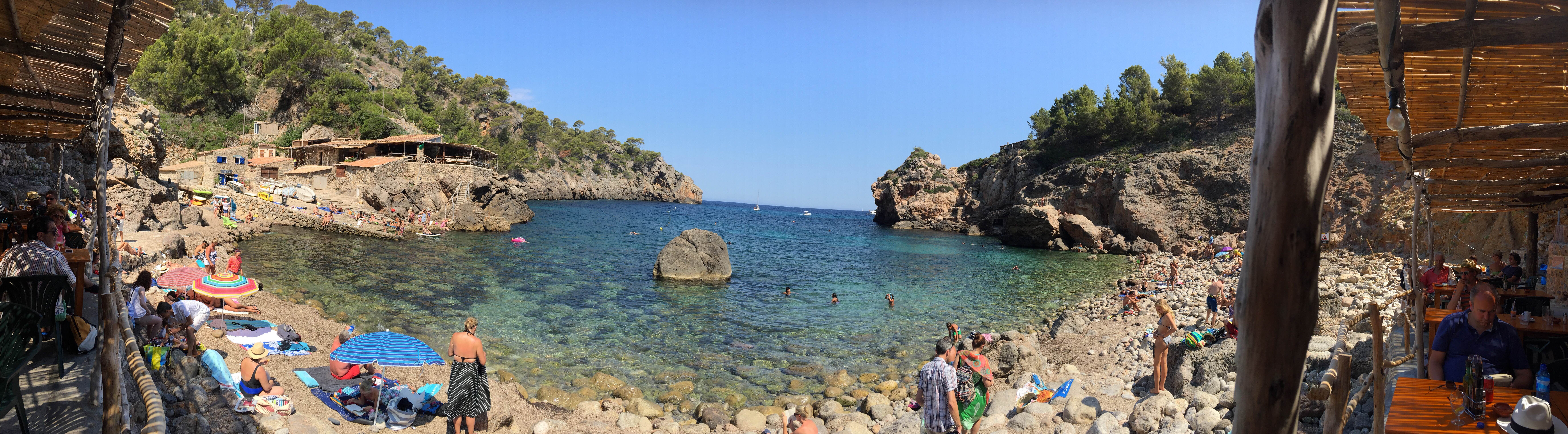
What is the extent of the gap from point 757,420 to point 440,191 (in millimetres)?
39321

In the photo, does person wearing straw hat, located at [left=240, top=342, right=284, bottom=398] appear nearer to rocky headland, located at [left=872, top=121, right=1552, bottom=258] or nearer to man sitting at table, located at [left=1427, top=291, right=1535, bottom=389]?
man sitting at table, located at [left=1427, top=291, right=1535, bottom=389]

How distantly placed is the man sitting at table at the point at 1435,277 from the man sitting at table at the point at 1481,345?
649cm

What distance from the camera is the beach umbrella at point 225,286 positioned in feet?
36.6

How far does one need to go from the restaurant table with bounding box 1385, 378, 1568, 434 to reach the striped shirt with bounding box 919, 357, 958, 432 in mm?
3199

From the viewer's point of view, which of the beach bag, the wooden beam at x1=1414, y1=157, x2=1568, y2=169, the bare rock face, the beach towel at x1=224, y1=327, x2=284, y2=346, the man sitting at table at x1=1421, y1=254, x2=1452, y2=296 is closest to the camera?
the wooden beam at x1=1414, y1=157, x2=1568, y2=169

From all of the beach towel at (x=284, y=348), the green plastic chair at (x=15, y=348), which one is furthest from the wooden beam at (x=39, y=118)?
the green plastic chair at (x=15, y=348)

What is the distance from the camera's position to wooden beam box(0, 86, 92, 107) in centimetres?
547

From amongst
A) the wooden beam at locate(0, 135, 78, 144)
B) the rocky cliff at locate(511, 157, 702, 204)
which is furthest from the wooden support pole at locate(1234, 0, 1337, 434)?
the rocky cliff at locate(511, 157, 702, 204)

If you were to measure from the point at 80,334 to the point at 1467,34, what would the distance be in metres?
9.45

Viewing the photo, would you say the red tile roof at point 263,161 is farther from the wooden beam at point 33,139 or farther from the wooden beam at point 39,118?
the wooden beam at point 39,118

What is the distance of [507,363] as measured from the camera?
11.6 metres

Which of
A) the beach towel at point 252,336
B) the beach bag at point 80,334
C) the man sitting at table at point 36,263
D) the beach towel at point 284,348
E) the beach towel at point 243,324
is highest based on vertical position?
the man sitting at table at point 36,263

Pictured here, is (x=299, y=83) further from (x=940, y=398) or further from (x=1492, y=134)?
(x=1492, y=134)

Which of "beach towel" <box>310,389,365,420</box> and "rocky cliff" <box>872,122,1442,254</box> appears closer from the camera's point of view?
"beach towel" <box>310,389,365,420</box>
